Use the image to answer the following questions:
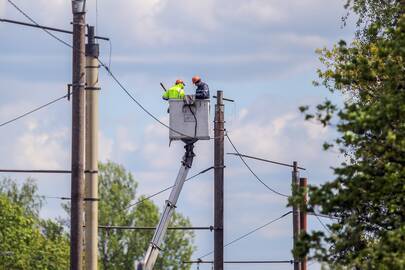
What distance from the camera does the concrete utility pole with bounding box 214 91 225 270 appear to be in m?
51.0

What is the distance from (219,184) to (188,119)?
328cm

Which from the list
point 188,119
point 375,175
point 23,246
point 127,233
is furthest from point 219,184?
point 127,233

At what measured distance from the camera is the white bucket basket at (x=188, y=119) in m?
48.7

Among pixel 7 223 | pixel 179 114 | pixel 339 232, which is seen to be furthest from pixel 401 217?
pixel 7 223

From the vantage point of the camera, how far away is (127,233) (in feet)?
419

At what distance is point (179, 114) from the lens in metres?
48.8

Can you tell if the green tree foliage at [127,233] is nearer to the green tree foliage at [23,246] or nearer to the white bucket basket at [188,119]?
the green tree foliage at [23,246]

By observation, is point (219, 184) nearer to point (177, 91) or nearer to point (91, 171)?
point (177, 91)

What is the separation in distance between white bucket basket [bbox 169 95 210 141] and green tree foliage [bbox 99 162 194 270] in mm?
76053

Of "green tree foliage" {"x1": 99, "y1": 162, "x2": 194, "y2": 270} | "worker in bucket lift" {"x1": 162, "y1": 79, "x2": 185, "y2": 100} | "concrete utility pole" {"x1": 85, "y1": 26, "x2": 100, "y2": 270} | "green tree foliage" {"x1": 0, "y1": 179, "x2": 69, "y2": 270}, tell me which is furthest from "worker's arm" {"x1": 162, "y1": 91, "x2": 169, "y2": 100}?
Answer: "green tree foliage" {"x1": 99, "y1": 162, "x2": 194, "y2": 270}

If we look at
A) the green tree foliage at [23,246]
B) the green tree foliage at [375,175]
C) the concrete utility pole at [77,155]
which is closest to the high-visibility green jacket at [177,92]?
the concrete utility pole at [77,155]

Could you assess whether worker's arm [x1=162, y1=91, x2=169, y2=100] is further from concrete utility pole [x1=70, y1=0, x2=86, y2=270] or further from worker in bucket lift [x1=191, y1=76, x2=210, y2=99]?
concrete utility pole [x1=70, y1=0, x2=86, y2=270]

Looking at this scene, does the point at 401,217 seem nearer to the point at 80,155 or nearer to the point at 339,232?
the point at 339,232

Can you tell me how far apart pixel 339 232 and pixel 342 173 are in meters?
1.15
